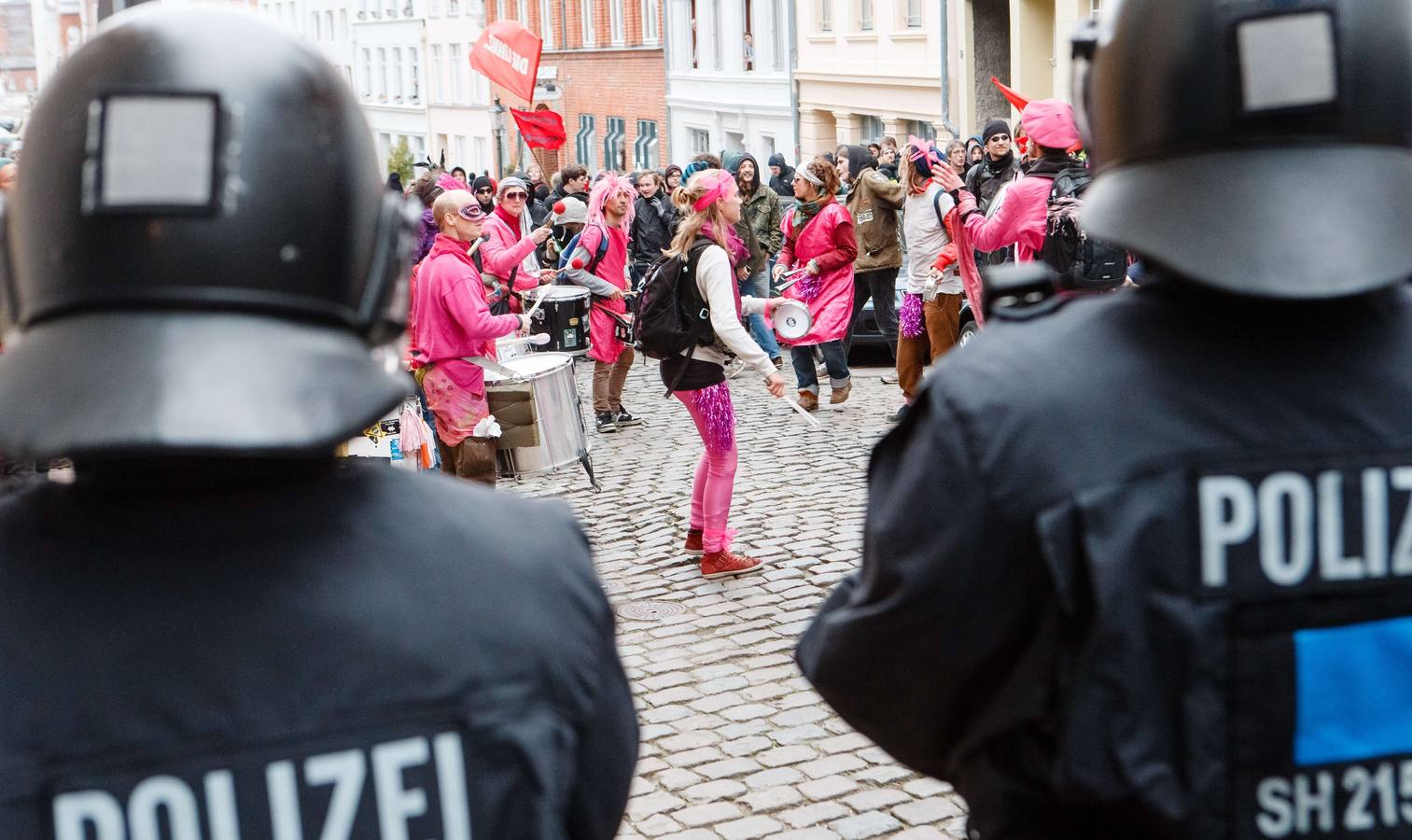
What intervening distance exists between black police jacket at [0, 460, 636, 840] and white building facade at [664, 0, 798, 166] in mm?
29941

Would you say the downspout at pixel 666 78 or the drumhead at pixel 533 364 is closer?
the drumhead at pixel 533 364

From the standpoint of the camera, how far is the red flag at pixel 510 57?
63.0 feet

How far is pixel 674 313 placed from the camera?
7008mm

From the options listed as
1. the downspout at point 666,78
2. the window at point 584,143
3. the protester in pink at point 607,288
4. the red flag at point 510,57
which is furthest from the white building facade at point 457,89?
the protester in pink at point 607,288

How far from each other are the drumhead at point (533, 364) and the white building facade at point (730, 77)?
73.0ft

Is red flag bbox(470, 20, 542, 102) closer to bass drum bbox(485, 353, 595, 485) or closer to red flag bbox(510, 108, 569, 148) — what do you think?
red flag bbox(510, 108, 569, 148)

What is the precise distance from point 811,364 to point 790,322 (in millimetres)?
2126

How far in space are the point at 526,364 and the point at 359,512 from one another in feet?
25.1

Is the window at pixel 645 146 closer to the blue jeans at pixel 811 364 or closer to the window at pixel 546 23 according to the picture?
the window at pixel 546 23

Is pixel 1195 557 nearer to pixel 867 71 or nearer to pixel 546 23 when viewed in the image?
pixel 867 71

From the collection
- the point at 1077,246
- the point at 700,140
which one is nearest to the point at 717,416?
the point at 1077,246

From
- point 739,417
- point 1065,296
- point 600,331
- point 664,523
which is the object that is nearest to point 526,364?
point 664,523

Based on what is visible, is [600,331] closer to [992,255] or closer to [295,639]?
[992,255]

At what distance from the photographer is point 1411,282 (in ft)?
6.58
